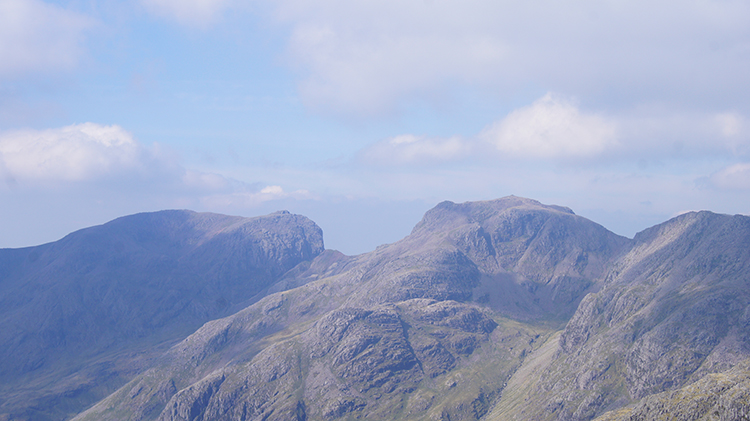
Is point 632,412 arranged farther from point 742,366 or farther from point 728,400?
point 742,366

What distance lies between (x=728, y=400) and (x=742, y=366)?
3876 cm

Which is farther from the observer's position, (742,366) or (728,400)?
(742,366)

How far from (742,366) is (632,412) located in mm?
49321

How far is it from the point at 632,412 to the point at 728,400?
31.6 metres

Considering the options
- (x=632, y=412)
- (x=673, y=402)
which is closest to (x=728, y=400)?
(x=673, y=402)

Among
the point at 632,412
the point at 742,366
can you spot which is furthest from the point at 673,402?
the point at 742,366

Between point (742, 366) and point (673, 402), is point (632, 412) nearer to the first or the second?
point (673, 402)

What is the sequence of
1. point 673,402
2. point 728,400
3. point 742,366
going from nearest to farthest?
point 728,400, point 673,402, point 742,366

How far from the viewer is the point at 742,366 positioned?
197500 millimetres

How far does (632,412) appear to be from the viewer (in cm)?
18862

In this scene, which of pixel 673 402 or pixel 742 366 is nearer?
pixel 673 402

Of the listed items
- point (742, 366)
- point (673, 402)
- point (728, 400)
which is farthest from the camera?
point (742, 366)

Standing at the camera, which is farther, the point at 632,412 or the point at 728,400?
the point at 632,412

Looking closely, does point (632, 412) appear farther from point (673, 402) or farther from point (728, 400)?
point (728, 400)
